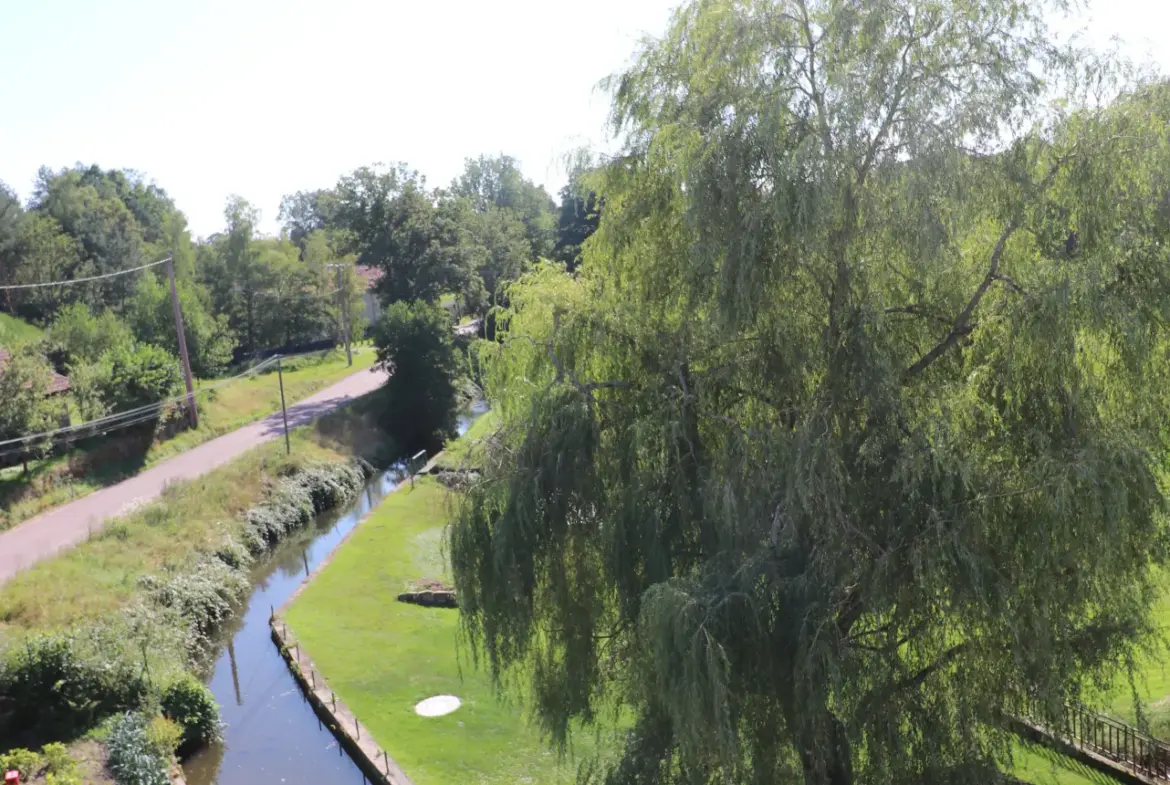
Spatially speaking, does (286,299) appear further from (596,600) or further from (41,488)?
(596,600)

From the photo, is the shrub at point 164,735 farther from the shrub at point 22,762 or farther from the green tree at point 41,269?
the green tree at point 41,269

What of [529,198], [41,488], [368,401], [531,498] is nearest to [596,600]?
[531,498]

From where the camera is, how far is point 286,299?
5016 cm

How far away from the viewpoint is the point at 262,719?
15672 mm

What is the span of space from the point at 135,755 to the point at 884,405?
1189cm

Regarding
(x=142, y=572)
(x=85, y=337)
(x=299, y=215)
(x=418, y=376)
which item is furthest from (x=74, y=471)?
(x=299, y=215)

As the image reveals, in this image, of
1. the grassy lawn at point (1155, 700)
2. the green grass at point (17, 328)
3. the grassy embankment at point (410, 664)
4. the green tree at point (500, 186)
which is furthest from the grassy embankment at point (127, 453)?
the green tree at point (500, 186)

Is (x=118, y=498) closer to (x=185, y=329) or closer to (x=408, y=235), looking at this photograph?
Answer: (x=185, y=329)

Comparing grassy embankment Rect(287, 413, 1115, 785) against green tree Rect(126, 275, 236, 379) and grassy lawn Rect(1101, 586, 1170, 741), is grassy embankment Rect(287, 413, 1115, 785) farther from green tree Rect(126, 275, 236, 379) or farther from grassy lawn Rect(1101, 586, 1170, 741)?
green tree Rect(126, 275, 236, 379)

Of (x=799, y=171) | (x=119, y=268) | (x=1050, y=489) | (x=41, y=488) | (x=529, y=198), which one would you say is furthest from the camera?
(x=529, y=198)

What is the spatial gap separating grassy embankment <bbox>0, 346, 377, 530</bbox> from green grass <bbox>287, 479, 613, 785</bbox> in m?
9.06

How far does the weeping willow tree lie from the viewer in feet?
21.9

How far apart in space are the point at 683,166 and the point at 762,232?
90 centimetres

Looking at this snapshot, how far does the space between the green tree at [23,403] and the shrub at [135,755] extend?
14209 millimetres
